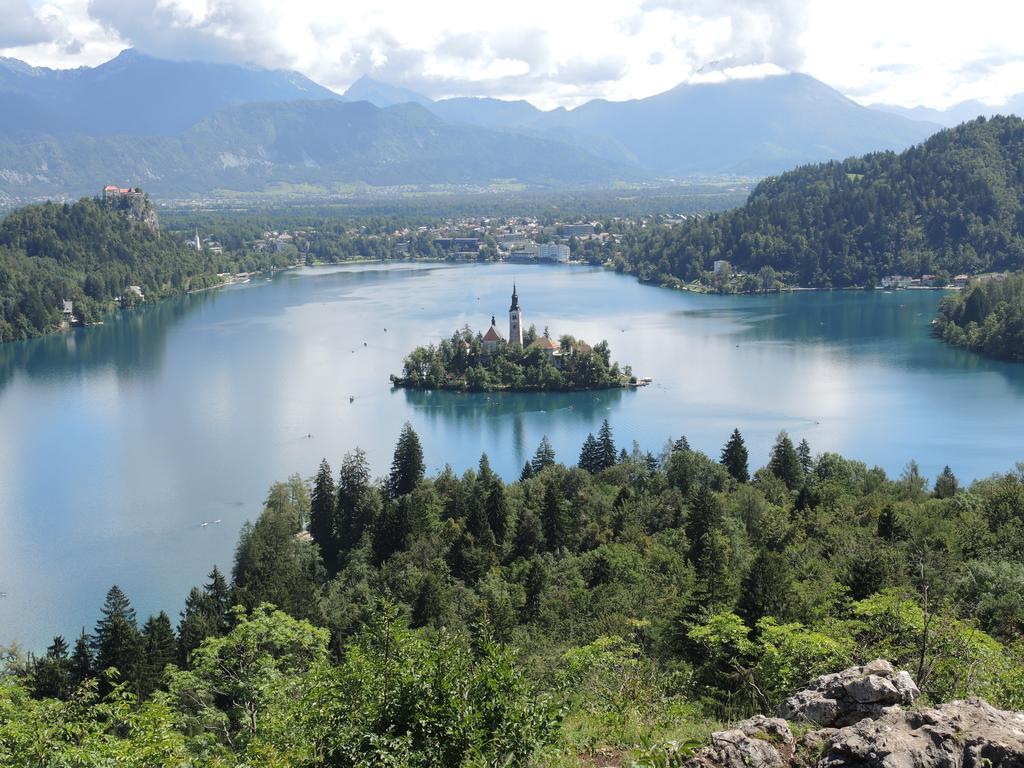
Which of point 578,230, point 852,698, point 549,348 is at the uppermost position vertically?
point 578,230

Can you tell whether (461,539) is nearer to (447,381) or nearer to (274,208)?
(447,381)

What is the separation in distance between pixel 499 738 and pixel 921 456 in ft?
58.9

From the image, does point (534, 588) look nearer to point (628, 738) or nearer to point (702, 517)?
point (702, 517)

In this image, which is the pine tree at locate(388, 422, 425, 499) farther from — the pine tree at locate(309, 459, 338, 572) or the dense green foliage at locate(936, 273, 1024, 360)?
the dense green foliage at locate(936, 273, 1024, 360)

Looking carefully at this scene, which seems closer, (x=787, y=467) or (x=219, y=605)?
(x=219, y=605)

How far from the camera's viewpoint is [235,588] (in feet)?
40.0

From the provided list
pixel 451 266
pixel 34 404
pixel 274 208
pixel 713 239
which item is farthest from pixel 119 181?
pixel 34 404

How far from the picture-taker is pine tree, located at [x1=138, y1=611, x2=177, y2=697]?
9859 mm

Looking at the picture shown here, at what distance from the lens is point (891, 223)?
50219mm

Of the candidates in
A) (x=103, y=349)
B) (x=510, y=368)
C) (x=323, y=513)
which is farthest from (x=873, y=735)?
(x=103, y=349)

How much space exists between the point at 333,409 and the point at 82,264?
2837cm

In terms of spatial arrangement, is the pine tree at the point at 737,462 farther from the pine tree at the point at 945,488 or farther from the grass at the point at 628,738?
the grass at the point at 628,738

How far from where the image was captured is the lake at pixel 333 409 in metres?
16.6

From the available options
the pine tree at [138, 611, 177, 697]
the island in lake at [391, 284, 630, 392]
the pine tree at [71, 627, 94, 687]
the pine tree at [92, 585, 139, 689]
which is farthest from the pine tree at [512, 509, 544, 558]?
the island in lake at [391, 284, 630, 392]
